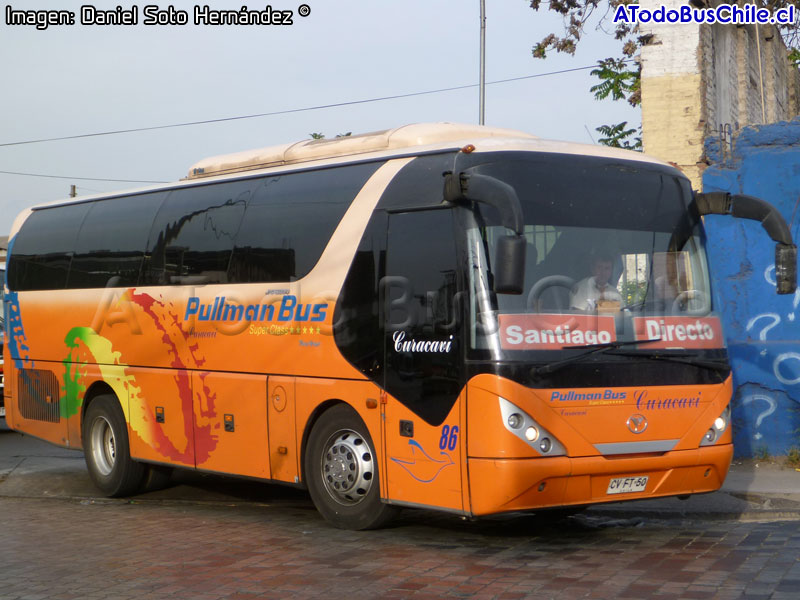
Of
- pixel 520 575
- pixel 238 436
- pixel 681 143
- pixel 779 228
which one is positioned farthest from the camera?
pixel 681 143

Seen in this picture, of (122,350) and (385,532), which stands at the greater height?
(122,350)

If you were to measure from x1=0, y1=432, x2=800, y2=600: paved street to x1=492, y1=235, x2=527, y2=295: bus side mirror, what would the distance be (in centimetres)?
181

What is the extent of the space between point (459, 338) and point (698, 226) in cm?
232

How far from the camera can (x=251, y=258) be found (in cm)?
993

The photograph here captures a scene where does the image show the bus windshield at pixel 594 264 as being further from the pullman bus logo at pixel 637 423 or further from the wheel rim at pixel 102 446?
the wheel rim at pixel 102 446

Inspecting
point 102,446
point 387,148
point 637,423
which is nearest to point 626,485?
point 637,423

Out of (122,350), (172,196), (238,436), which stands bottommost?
(238,436)

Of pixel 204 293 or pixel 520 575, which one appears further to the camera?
pixel 204 293

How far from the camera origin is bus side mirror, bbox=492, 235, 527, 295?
713cm

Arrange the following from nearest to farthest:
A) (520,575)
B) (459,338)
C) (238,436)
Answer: (520,575)
(459,338)
(238,436)

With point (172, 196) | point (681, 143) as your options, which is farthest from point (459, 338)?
point (681, 143)

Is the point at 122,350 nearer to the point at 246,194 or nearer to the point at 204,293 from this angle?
the point at 204,293

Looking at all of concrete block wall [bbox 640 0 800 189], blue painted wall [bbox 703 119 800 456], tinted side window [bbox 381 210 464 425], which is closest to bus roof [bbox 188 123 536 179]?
tinted side window [bbox 381 210 464 425]

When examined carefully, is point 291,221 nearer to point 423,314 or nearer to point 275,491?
point 423,314
